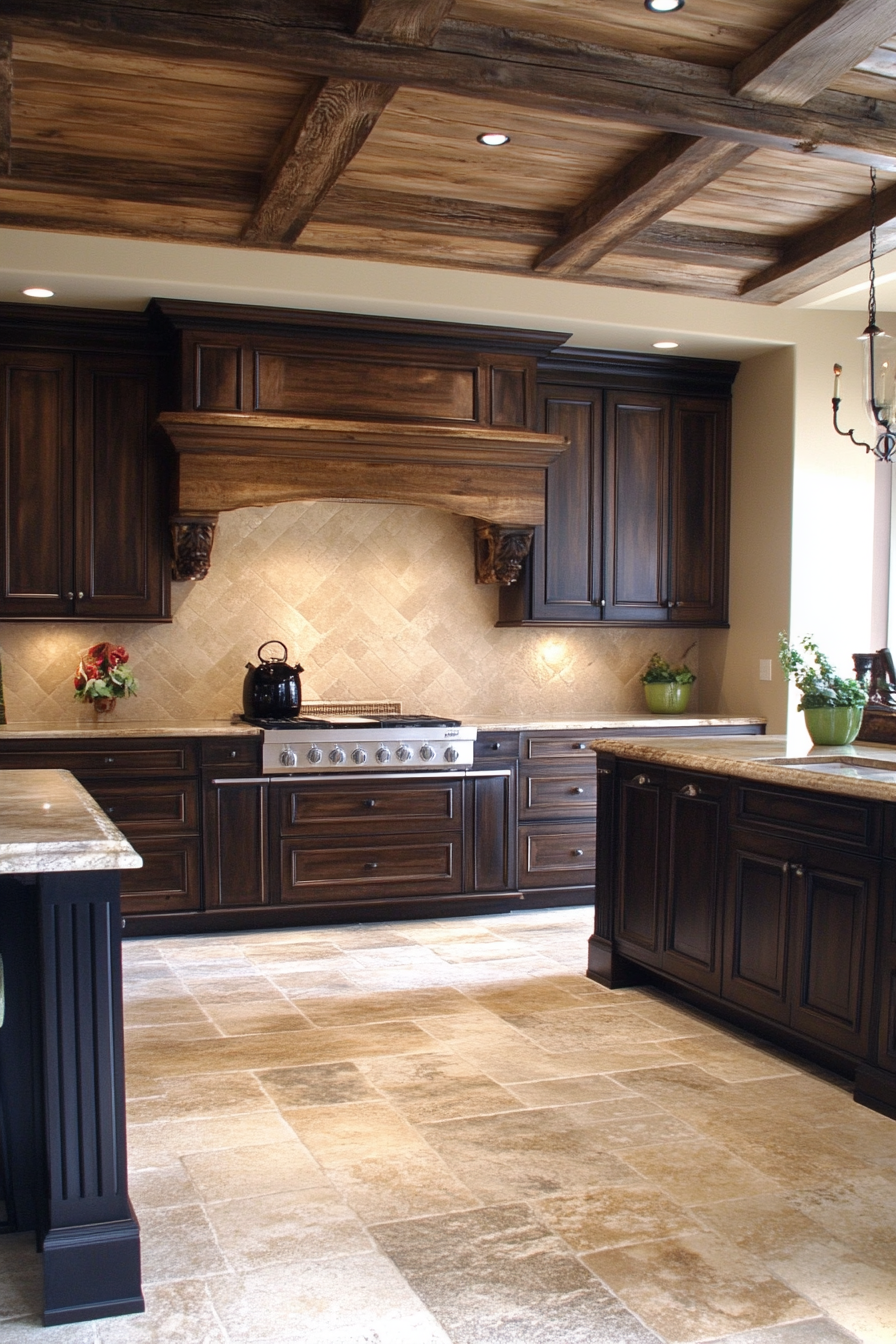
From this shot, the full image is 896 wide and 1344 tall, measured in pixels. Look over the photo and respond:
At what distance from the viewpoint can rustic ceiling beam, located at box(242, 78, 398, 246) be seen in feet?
11.6

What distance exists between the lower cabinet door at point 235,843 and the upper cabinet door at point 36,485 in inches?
42.1

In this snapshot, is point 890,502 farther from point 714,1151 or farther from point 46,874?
point 46,874

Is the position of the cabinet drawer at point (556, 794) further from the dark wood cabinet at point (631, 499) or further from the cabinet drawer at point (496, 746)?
the dark wood cabinet at point (631, 499)

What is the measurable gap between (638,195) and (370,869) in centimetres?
294

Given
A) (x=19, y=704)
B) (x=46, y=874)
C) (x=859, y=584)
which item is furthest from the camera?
(x=859, y=584)

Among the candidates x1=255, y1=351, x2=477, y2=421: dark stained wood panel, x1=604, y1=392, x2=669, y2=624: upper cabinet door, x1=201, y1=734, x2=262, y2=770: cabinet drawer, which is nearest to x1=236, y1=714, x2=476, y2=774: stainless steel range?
x1=201, y1=734, x2=262, y2=770: cabinet drawer

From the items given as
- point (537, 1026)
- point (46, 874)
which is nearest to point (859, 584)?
point (537, 1026)

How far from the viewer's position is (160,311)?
5105 mm

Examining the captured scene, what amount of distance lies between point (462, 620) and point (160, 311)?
2069 millimetres

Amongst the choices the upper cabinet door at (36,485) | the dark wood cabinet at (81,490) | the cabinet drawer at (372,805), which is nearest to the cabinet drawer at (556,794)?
the cabinet drawer at (372,805)

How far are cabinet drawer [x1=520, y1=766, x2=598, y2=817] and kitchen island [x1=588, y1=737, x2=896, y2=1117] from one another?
1168 millimetres

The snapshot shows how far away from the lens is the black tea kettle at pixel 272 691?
5422mm

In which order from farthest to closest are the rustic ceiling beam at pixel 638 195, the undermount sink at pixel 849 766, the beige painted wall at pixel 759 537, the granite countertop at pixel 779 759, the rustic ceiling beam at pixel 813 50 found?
the beige painted wall at pixel 759 537 < the rustic ceiling beam at pixel 638 195 < the undermount sink at pixel 849 766 < the granite countertop at pixel 779 759 < the rustic ceiling beam at pixel 813 50

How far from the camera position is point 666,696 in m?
6.30
